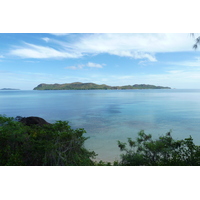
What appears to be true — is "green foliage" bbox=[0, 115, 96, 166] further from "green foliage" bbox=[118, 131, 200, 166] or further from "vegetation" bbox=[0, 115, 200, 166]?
"green foliage" bbox=[118, 131, 200, 166]

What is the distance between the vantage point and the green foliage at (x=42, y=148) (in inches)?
81.7

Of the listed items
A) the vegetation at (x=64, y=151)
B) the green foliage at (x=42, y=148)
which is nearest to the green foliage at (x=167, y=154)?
the vegetation at (x=64, y=151)

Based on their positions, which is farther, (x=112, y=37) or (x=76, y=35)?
(x=76, y=35)

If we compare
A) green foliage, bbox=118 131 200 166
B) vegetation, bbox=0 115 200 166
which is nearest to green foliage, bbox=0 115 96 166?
vegetation, bbox=0 115 200 166

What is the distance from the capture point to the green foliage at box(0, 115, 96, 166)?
81.7 inches

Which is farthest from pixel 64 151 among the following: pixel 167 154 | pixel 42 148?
pixel 167 154

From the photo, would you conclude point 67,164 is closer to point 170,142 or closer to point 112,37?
point 170,142

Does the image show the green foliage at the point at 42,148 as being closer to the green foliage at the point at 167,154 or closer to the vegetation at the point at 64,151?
the vegetation at the point at 64,151
